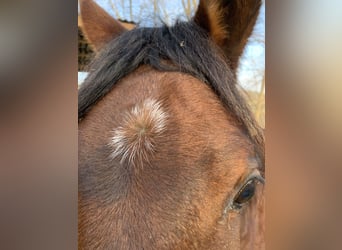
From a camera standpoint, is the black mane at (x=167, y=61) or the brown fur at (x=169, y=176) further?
the black mane at (x=167, y=61)

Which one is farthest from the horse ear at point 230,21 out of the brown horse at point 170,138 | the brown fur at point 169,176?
the brown fur at point 169,176

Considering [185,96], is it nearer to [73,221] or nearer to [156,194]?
[156,194]

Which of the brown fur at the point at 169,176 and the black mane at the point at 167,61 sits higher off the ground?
the black mane at the point at 167,61

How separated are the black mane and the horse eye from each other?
0.30 feet

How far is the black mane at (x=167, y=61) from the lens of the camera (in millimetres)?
807

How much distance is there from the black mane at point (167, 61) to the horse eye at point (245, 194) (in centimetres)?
9

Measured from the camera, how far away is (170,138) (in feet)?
2.48

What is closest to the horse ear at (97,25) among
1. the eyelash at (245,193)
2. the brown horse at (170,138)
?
the brown horse at (170,138)

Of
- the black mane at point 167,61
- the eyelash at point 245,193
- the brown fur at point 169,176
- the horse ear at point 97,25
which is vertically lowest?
the eyelash at point 245,193

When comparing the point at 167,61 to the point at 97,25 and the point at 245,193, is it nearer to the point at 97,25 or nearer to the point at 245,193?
the point at 97,25

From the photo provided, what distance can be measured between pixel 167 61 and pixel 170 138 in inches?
7.9

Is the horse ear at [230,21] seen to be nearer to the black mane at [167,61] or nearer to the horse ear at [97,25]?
the black mane at [167,61]
